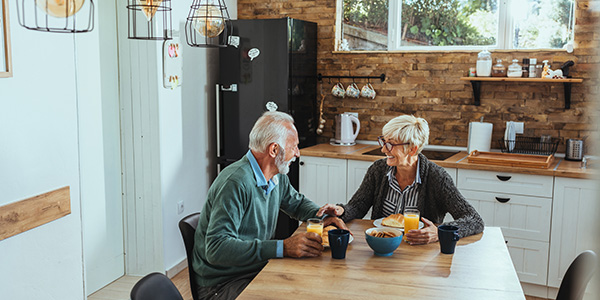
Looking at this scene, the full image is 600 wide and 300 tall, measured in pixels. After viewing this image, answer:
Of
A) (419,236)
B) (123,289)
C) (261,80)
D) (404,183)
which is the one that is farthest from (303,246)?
(261,80)

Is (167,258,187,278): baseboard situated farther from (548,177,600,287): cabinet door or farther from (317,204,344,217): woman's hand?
(548,177,600,287): cabinet door

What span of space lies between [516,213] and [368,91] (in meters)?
1.48

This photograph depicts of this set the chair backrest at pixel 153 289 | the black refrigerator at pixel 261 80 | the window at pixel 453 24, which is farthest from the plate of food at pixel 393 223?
the window at pixel 453 24

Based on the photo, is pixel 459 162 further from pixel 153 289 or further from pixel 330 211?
pixel 153 289

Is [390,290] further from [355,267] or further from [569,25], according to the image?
[569,25]

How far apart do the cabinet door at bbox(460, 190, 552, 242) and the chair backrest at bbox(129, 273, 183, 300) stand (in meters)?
2.36

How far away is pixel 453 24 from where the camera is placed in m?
4.09

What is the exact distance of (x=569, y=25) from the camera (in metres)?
3.75

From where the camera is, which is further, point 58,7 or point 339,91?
point 339,91

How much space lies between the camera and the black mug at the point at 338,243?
1.91 metres

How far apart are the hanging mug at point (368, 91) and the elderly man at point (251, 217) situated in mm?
1976

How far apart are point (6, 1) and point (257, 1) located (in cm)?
259

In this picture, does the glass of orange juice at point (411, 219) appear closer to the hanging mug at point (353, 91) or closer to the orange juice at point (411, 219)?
the orange juice at point (411, 219)

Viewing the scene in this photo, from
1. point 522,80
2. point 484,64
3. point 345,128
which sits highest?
point 484,64
